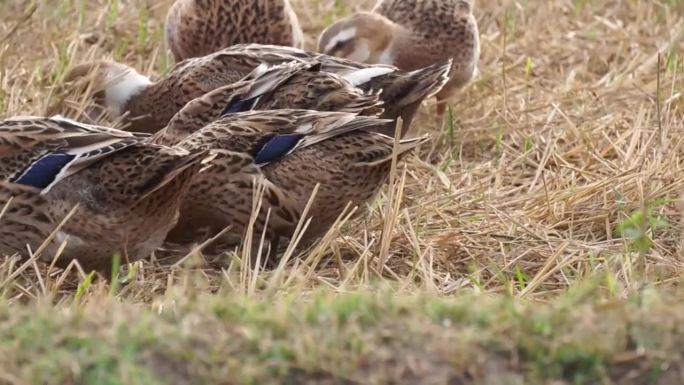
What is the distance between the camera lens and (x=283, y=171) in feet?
20.4

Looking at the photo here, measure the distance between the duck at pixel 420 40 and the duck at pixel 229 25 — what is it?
331mm

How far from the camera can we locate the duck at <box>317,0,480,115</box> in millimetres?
8352

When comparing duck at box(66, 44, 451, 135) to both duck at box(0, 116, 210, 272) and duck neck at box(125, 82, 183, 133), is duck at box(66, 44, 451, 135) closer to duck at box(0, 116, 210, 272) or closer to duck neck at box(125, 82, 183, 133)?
duck neck at box(125, 82, 183, 133)

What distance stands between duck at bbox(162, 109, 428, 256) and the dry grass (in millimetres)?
187

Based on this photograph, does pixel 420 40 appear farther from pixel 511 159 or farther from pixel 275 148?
pixel 275 148

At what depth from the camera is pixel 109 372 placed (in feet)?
12.8

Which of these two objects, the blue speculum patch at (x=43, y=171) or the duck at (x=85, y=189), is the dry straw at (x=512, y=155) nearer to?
the duck at (x=85, y=189)

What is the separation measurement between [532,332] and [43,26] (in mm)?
5869

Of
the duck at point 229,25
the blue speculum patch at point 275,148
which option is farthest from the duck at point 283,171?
the duck at point 229,25

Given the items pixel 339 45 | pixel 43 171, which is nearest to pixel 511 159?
pixel 339 45

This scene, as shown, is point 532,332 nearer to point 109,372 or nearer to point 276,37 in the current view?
point 109,372

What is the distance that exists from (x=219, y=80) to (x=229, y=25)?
1.12m

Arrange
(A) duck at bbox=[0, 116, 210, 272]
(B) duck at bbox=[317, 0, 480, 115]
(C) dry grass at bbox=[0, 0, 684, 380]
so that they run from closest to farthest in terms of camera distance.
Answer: (A) duck at bbox=[0, 116, 210, 272]
(C) dry grass at bbox=[0, 0, 684, 380]
(B) duck at bbox=[317, 0, 480, 115]

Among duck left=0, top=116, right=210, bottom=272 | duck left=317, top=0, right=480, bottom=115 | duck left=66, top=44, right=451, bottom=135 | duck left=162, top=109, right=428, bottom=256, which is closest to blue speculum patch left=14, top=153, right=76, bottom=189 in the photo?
duck left=0, top=116, right=210, bottom=272
